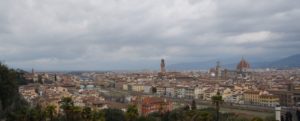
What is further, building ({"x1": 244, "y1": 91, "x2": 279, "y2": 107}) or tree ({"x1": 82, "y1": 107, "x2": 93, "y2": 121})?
building ({"x1": 244, "y1": 91, "x2": 279, "y2": 107})

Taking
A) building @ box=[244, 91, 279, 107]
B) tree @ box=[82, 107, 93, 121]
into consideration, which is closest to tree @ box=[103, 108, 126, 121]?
tree @ box=[82, 107, 93, 121]

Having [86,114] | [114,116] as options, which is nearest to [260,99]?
[114,116]

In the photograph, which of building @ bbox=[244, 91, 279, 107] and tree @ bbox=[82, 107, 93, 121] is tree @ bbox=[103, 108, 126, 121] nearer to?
tree @ bbox=[82, 107, 93, 121]

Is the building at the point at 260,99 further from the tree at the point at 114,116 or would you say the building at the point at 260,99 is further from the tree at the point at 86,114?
the tree at the point at 86,114

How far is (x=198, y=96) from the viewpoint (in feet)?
313

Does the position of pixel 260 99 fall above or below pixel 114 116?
below

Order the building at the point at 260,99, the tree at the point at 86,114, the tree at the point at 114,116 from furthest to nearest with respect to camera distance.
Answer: the building at the point at 260,99, the tree at the point at 114,116, the tree at the point at 86,114

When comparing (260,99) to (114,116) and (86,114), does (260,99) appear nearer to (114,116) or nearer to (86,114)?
(114,116)

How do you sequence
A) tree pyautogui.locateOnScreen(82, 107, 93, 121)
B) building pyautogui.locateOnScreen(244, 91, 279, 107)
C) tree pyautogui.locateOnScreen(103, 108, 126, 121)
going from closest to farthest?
tree pyautogui.locateOnScreen(82, 107, 93, 121), tree pyautogui.locateOnScreen(103, 108, 126, 121), building pyautogui.locateOnScreen(244, 91, 279, 107)

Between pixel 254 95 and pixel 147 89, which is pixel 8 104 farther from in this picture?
pixel 147 89

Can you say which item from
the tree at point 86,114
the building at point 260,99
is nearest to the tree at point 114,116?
the tree at point 86,114

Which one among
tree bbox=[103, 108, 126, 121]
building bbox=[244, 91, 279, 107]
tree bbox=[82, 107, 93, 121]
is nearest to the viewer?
tree bbox=[82, 107, 93, 121]

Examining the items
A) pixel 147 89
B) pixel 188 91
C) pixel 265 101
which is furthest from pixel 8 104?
pixel 147 89

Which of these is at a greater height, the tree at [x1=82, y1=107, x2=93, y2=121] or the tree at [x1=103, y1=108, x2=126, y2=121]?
the tree at [x1=82, y1=107, x2=93, y2=121]
